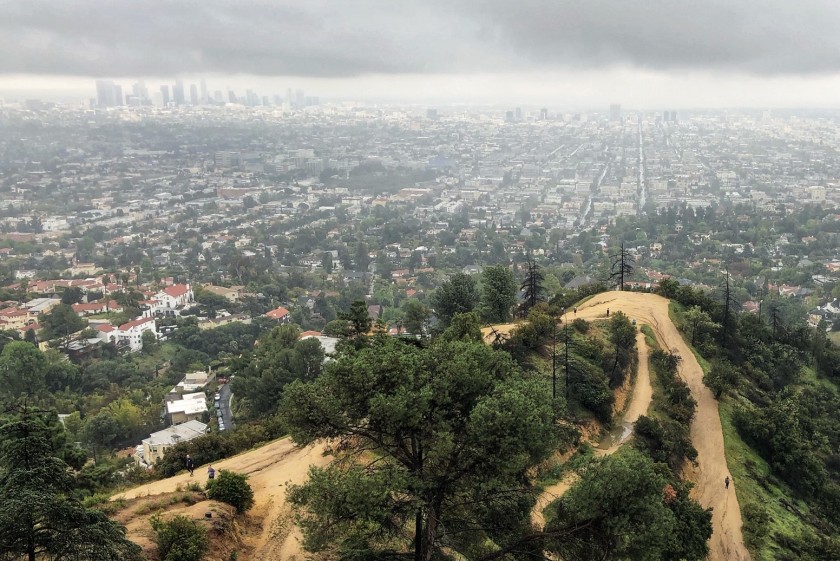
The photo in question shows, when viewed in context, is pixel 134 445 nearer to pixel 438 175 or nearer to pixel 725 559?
pixel 725 559

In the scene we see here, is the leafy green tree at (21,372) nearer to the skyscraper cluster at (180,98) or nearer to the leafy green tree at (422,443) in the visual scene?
the leafy green tree at (422,443)

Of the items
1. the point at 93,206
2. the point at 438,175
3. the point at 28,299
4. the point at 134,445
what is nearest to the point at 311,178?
the point at 438,175

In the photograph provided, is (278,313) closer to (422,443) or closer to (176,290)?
(176,290)

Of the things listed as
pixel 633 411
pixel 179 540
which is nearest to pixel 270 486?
pixel 179 540

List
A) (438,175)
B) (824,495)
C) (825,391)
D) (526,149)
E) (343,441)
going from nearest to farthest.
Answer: (343,441) < (824,495) < (825,391) < (438,175) < (526,149)

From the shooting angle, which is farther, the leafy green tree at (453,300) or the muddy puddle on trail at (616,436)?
the leafy green tree at (453,300)

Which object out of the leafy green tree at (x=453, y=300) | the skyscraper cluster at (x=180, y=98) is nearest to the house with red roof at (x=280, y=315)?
the leafy green tree at (x=453, y=300)
